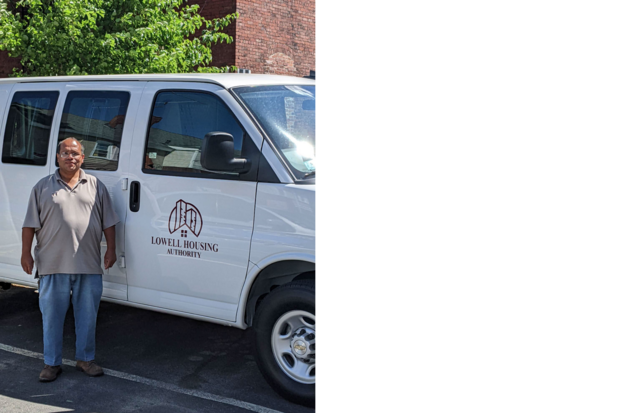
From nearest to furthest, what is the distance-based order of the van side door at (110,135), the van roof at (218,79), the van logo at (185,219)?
the van logo at (185,219) → the van roof at (218,79) → the van side door at (110,135)

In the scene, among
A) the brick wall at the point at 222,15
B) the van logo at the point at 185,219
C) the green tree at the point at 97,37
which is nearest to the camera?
the van logo at the point at 185,219

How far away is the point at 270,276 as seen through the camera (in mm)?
4672

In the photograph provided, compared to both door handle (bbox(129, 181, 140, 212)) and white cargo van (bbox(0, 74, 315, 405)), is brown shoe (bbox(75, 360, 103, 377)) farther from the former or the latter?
door handle (bbox(129, 181, 140, 212))

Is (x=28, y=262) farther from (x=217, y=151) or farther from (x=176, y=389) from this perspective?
(x=217, y=151)

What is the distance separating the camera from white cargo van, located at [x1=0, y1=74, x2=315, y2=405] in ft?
14.8

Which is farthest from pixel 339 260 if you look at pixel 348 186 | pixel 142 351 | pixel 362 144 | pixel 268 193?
pixel 142 351

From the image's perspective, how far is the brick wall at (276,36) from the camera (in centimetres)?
1443

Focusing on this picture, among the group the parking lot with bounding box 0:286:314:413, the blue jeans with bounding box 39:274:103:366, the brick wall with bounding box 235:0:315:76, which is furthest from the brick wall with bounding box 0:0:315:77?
the blue jeans with bounding box 39:274:103:366

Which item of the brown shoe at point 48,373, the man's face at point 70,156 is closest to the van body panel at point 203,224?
the man's face at point 70,156

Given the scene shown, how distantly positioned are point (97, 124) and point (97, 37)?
4314 mm

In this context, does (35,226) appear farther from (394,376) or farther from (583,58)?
(583,58)

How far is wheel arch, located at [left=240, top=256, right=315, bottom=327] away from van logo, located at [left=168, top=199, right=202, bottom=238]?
550mm

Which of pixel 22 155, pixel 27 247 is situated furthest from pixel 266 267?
pixel 22 155

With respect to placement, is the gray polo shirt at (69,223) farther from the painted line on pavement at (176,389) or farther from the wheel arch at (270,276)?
the wheel arch at (270,276)
